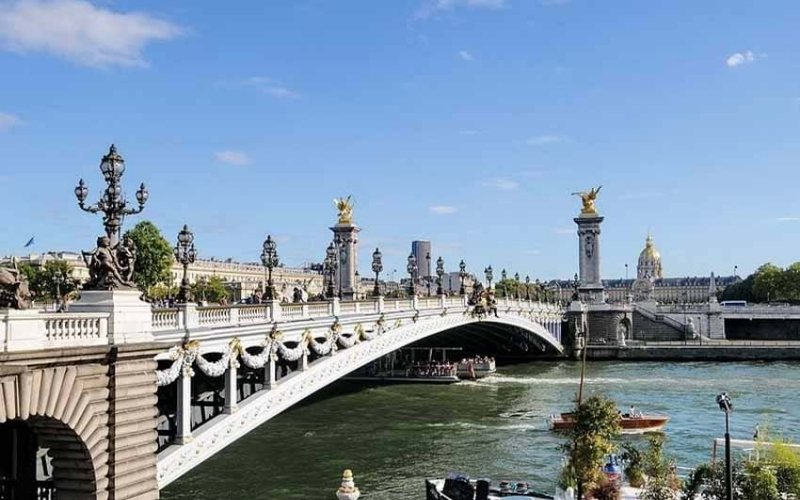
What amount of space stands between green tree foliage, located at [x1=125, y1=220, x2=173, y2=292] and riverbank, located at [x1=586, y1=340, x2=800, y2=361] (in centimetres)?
3540

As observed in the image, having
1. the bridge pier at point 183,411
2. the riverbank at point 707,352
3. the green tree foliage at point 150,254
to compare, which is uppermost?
the green tree foliage at point 150,254

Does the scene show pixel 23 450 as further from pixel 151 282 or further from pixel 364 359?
pixel 151 282

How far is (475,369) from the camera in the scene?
62.1 meters

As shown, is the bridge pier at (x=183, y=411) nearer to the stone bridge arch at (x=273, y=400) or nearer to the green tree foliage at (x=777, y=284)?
the stone bridge arch at (x=273, y=400)

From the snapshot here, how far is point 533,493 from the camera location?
76.5 feet

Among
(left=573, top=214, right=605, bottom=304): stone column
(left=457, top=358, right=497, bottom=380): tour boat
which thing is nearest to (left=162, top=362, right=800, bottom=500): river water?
(left=457, top=358, right=497, bottom=380): tour boat

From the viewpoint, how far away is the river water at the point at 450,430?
27797mm

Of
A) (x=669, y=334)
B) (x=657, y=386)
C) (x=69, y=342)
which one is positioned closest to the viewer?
(x=69, y=342)

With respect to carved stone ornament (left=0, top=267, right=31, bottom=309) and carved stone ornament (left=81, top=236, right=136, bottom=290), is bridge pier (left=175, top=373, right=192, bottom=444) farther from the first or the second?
carved stone ornament (left=0, top=267, right=31, bottom=309)

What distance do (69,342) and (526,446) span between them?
22840mm

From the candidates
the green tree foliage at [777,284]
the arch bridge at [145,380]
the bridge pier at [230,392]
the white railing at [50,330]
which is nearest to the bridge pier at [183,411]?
the arch bridge at [145,380]

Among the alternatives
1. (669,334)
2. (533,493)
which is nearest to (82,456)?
(533,493)

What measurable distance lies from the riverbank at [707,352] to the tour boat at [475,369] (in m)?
16.9

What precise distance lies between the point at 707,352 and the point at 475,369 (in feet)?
72.2
